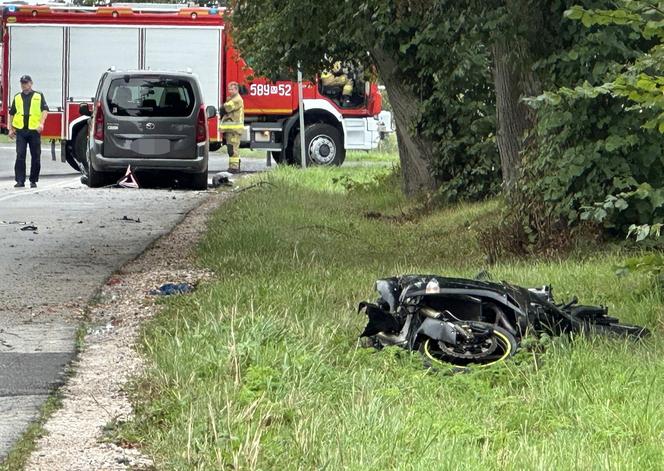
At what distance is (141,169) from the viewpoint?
850 inches

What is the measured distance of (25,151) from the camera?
2511 centimetres

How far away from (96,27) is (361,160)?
9.06 meters

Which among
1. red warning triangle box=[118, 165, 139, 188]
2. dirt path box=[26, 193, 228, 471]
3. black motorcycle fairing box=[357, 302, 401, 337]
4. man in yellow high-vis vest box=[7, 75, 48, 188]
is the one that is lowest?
dirt path box=[26, 193, 228, 471]

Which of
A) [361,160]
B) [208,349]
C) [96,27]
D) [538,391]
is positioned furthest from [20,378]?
[361,160]

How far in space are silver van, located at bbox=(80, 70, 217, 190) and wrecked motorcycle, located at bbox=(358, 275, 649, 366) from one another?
1345 centimetres

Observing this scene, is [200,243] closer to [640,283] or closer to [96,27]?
[640,283]

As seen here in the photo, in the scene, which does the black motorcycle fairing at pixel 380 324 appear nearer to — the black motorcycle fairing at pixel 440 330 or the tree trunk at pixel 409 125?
the black motorcycle fairing at pixel 440 330

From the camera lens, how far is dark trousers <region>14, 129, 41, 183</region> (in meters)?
25.0

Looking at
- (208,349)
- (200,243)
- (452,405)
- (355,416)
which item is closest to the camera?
(355,416)

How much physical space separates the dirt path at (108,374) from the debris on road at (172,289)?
0.36ft

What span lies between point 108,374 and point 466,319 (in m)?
1.84

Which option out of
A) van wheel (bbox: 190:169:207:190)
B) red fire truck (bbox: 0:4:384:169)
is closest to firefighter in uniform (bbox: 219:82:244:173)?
red fire truck (bbox: 0:4:384:169)

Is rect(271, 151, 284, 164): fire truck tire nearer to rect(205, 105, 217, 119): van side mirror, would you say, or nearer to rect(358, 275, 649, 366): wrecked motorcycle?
rect(205, 105, 217, 119): van side mirror

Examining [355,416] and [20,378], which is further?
[20,378]
